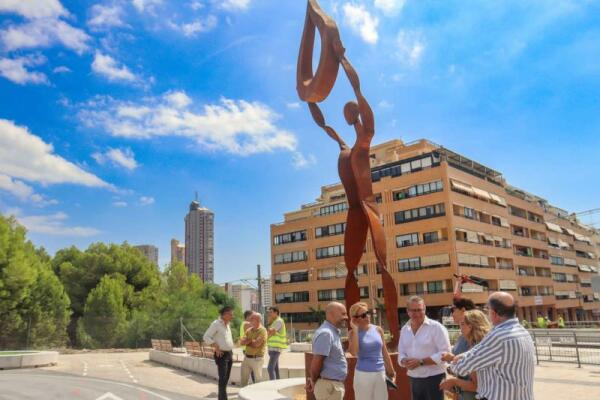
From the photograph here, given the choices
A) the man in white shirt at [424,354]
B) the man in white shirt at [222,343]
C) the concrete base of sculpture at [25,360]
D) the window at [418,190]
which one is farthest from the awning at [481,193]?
the man in white shirt at [424,354]

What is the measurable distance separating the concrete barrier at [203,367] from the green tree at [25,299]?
12219mm

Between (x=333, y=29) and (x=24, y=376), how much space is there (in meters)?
13.0

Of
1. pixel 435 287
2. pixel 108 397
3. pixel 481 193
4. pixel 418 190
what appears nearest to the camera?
pixel 108 397

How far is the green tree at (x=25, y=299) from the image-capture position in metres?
26.7

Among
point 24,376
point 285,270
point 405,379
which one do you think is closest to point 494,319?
point 405,379

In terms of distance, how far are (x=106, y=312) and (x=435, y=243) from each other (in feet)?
89.3

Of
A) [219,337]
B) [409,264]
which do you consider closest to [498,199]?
[409,264]

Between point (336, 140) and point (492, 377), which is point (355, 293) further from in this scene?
point (492, 377)

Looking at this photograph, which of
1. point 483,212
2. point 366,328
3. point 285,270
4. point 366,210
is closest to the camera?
point 366,328

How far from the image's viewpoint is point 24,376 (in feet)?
45.2

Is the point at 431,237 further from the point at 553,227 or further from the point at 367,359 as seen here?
the point at 367,359

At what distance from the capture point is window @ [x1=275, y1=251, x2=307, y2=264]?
54.0 metres

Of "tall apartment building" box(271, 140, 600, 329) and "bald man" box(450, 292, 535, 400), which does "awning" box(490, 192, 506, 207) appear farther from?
"bald man" box(450, 292, 535, 400)

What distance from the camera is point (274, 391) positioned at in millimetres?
6953
